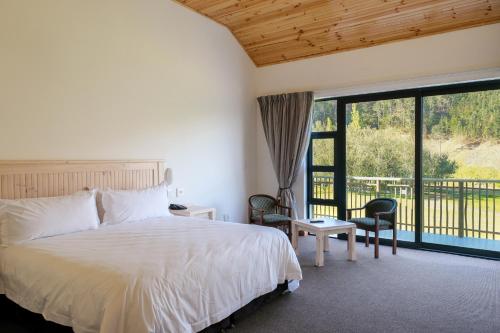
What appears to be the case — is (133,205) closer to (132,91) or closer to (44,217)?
(44,217)

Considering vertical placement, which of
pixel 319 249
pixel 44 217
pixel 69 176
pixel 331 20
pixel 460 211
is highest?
pixel 331 20

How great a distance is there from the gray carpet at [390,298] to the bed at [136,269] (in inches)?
10.7

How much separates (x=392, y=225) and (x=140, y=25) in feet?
13.0

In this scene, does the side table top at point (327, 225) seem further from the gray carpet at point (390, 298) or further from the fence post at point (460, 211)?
the fence post at point (460, 211)

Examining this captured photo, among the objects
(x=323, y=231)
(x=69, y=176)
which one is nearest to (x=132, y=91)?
(x=69, y=176)

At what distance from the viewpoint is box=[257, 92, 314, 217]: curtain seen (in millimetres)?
5312

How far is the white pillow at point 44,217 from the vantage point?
2.64 meters

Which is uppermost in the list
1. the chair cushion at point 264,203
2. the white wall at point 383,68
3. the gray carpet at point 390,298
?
the white wall at point 383,68

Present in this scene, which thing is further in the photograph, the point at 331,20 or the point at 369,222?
the point at 331,20

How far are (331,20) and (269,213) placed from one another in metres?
2.89

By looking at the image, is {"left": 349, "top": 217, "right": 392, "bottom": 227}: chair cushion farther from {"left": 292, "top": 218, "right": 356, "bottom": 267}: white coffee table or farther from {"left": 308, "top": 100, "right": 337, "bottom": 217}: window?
{"left": 308, "top": 100, "right": 337, "bottom": 217}: window

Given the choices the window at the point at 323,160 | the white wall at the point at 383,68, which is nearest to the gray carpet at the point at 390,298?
the window at the point at 323,160

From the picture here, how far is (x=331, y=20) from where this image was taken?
A: 4566mm

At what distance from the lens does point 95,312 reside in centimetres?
183
